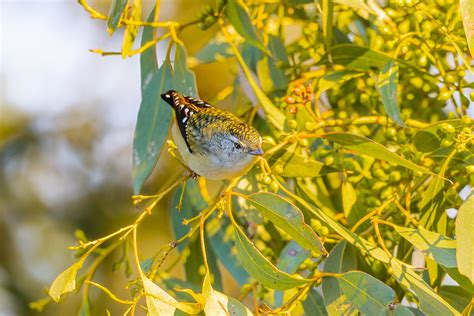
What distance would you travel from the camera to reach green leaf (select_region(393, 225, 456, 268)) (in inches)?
61.5

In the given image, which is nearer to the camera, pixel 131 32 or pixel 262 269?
pixel 262 269

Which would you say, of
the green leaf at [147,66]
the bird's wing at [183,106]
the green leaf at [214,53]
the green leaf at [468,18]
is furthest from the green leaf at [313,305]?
the green leaf at [214,53]

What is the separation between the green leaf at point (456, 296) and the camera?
1785 mm

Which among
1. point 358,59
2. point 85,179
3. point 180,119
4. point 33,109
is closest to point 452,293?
point 358,59

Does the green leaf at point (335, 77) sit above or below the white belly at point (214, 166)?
above

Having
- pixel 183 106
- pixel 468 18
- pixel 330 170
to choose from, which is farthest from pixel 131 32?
pixel 468 18

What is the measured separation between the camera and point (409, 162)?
1.62 metres

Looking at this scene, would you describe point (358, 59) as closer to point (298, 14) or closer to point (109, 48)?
point (298, 14)

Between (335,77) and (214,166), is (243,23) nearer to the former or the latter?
(335,77)

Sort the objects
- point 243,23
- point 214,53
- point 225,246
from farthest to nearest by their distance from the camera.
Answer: point 214,53
point 225,246
point 243,23

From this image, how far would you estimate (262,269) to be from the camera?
66.2 inches

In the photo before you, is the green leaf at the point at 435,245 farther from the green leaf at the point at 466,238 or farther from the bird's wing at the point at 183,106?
the bird's wing at the point at 183,106

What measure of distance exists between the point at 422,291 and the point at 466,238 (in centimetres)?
15

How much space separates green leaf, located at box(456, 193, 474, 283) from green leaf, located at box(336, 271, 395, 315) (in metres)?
0.20
